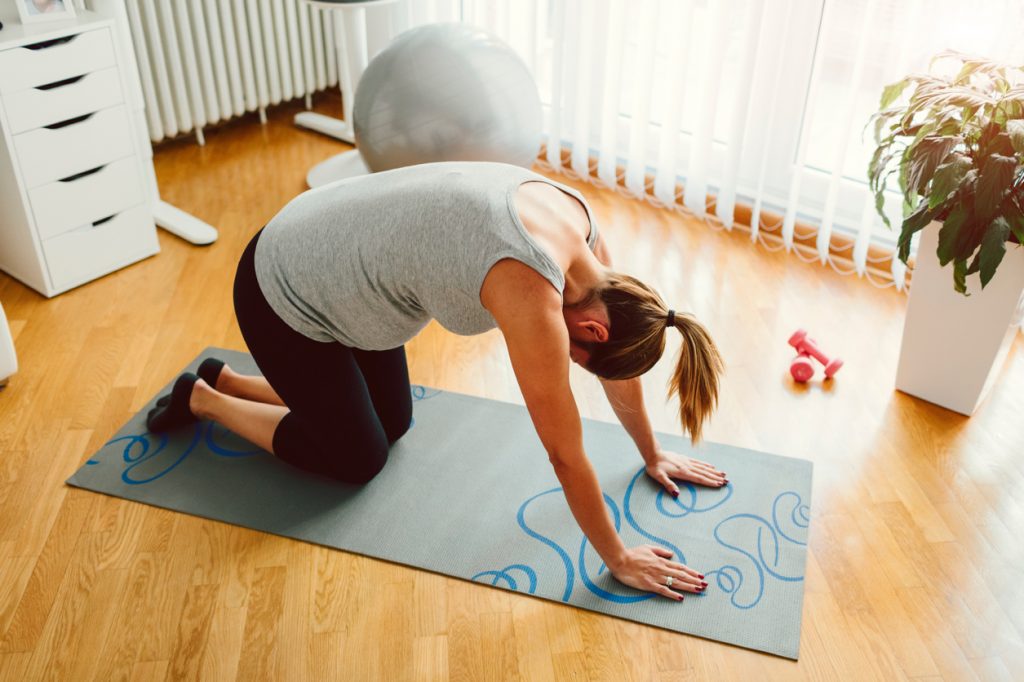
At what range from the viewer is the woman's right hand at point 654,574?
176cm

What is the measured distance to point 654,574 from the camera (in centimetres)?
178

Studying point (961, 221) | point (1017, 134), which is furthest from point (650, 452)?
point (1017, 134)

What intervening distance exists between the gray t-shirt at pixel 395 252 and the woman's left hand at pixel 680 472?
1.95ft

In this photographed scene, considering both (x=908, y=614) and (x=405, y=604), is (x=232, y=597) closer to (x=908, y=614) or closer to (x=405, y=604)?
(x=405, y=604)

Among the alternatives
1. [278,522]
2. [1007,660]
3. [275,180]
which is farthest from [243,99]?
[1007,660]

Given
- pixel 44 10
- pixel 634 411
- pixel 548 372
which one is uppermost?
pixel 44 10

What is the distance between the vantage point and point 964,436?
221 cm

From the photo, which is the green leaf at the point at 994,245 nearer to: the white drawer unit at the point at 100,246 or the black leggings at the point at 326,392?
the black leggings at the point at 326,392

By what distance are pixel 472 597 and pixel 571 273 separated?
26.3 inches

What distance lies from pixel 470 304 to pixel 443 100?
1.38 meters

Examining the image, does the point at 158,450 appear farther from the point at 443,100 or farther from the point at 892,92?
the point at 892,92

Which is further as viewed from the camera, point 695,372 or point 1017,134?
point 1017,134

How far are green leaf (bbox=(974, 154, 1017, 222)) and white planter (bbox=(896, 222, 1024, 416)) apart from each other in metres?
0.18

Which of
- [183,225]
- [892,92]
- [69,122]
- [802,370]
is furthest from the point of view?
[183,225]
